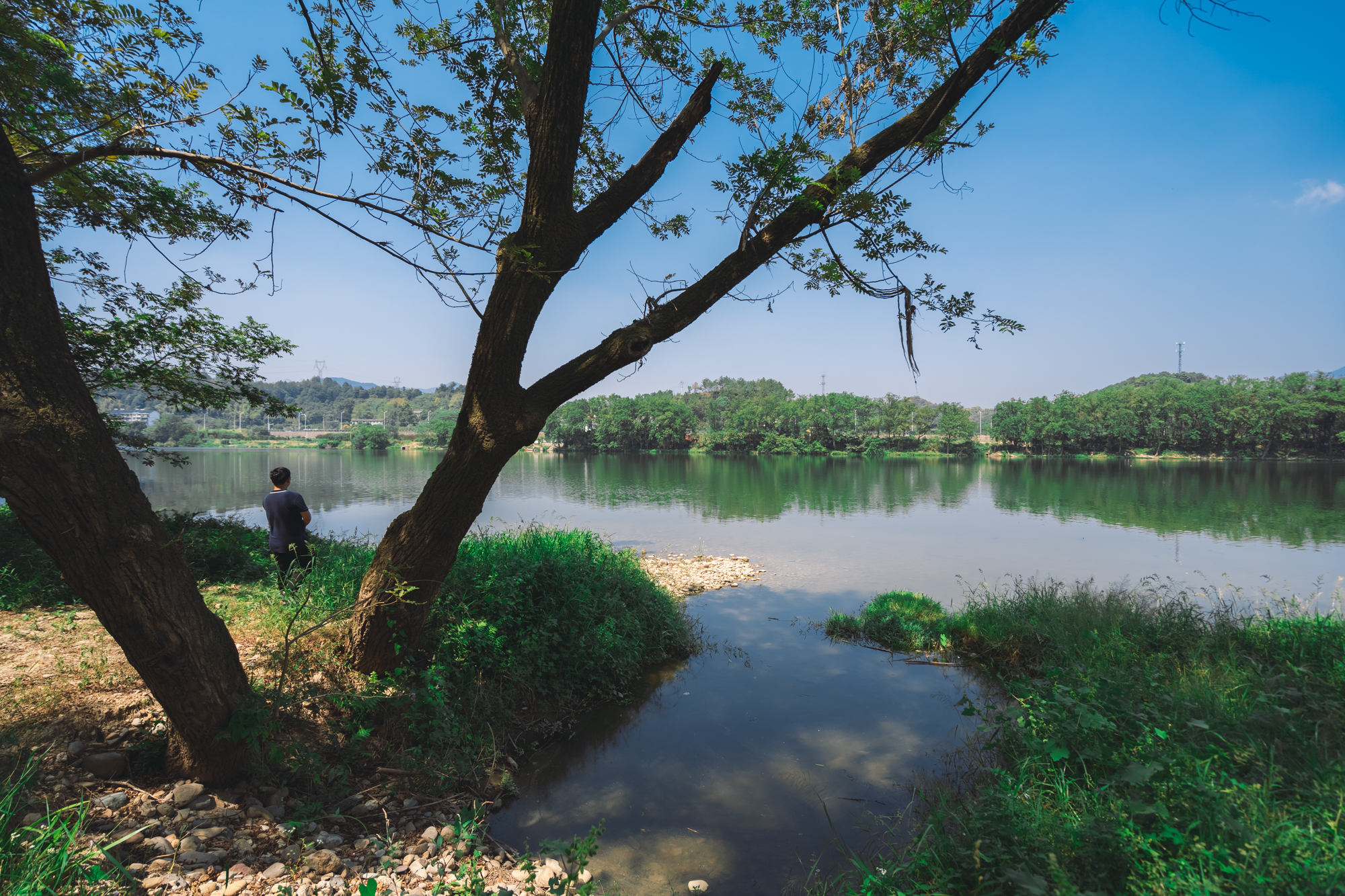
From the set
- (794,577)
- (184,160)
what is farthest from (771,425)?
(184,160)

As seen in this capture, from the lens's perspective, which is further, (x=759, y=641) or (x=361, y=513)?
(x=361, y=513)

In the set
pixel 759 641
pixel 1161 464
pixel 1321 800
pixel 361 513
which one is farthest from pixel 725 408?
pixel 1321 800

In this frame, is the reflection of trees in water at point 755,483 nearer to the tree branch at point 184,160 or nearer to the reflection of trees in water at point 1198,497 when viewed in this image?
the reflection of trees in water at point 1198,497

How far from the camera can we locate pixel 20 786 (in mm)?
2371

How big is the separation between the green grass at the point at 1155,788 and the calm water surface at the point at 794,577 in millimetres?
851

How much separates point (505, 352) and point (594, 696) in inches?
170

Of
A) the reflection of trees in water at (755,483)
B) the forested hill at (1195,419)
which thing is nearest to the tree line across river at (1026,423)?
the forested hill at (1195,419)

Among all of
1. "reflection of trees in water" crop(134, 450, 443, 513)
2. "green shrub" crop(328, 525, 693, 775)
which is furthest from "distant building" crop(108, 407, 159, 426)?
"green shrub" crop(328, 525, 693, 775)

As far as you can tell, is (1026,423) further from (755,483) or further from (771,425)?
(755,483)

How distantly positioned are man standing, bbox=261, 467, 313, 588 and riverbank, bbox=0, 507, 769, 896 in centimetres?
31

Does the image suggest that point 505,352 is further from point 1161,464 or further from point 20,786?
point 1161,464

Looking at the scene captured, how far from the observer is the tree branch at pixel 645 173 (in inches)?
147

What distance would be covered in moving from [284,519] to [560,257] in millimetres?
4747

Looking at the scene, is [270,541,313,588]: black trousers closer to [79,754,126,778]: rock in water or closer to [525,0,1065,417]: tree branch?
[79,754,126,778]: rock in water
